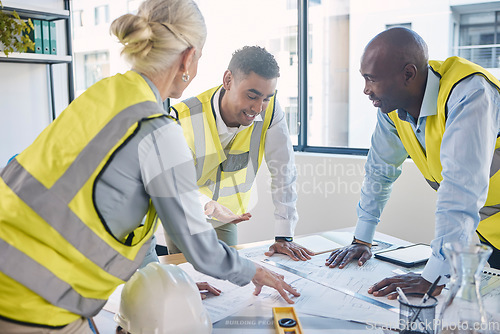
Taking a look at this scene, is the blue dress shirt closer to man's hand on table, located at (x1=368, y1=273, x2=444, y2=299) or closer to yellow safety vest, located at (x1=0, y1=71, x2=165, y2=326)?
man's hand on table, located at (x1=368, y1=273, x2=444, y2=299)

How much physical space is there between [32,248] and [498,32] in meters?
3.02

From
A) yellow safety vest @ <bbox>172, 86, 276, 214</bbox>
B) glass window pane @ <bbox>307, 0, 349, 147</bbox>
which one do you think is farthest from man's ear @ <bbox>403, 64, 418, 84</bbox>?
glass window pane @ <bbox>307, 0, 349, 147</bbox>

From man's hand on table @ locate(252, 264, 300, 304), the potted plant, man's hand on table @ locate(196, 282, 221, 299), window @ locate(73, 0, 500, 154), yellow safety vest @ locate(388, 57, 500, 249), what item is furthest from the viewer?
the potted plant

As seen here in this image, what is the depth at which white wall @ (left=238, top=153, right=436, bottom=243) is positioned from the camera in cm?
280

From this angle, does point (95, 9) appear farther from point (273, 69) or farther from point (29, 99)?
point (273, 69)

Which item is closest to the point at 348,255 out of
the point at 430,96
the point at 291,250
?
the point at 291,250

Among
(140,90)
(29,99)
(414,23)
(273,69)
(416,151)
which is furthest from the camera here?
(29,99)

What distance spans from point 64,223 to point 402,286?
0.93 m

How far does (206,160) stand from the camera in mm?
2062

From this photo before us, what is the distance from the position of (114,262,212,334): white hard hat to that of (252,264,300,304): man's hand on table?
0.21m

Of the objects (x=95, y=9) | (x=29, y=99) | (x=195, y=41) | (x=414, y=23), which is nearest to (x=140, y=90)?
(x=195, y=41)

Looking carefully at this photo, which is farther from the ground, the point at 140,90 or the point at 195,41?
the point at 195,41

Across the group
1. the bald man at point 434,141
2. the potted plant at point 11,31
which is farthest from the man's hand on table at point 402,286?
the potted plant at point 11,31

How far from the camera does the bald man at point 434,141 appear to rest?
1284mm
